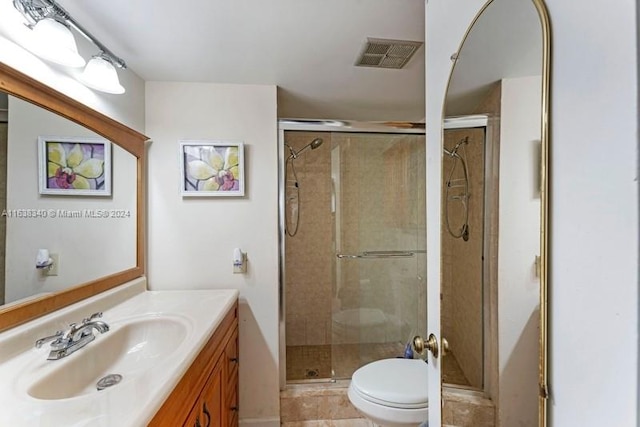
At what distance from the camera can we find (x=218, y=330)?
4.63 ft

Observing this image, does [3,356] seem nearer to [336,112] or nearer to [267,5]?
[267,5]

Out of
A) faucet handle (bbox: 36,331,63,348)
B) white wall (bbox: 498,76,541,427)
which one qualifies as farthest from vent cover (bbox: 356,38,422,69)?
faucet handle (bbox: 36,331,63,348)

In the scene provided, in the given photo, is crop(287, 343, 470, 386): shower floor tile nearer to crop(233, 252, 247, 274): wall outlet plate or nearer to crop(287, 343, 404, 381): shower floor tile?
crop(287, 343, 404, 381): shower floor tile

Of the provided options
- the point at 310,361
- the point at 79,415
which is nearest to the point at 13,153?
the point at 79,415

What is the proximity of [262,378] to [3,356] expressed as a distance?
1.34 m

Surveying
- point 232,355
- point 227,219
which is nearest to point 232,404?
point 232,355

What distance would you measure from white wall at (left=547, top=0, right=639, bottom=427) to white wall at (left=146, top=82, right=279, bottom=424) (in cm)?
166

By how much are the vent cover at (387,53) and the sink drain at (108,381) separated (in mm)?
1812

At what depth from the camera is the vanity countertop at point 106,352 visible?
69 centimetres

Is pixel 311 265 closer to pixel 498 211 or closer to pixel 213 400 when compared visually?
pixel 213 400

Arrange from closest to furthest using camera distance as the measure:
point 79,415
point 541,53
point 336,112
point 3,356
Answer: point 541,53 < point 79,415 < point 3,356 < point 336,112

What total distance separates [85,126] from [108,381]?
113 centimetres

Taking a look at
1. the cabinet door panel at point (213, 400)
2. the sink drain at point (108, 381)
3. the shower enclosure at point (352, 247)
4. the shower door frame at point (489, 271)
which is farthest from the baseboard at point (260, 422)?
the shower door frame at point (489, 271)

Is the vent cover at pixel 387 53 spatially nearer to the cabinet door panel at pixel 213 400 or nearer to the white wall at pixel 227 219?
the white wall at pixel 227 219
